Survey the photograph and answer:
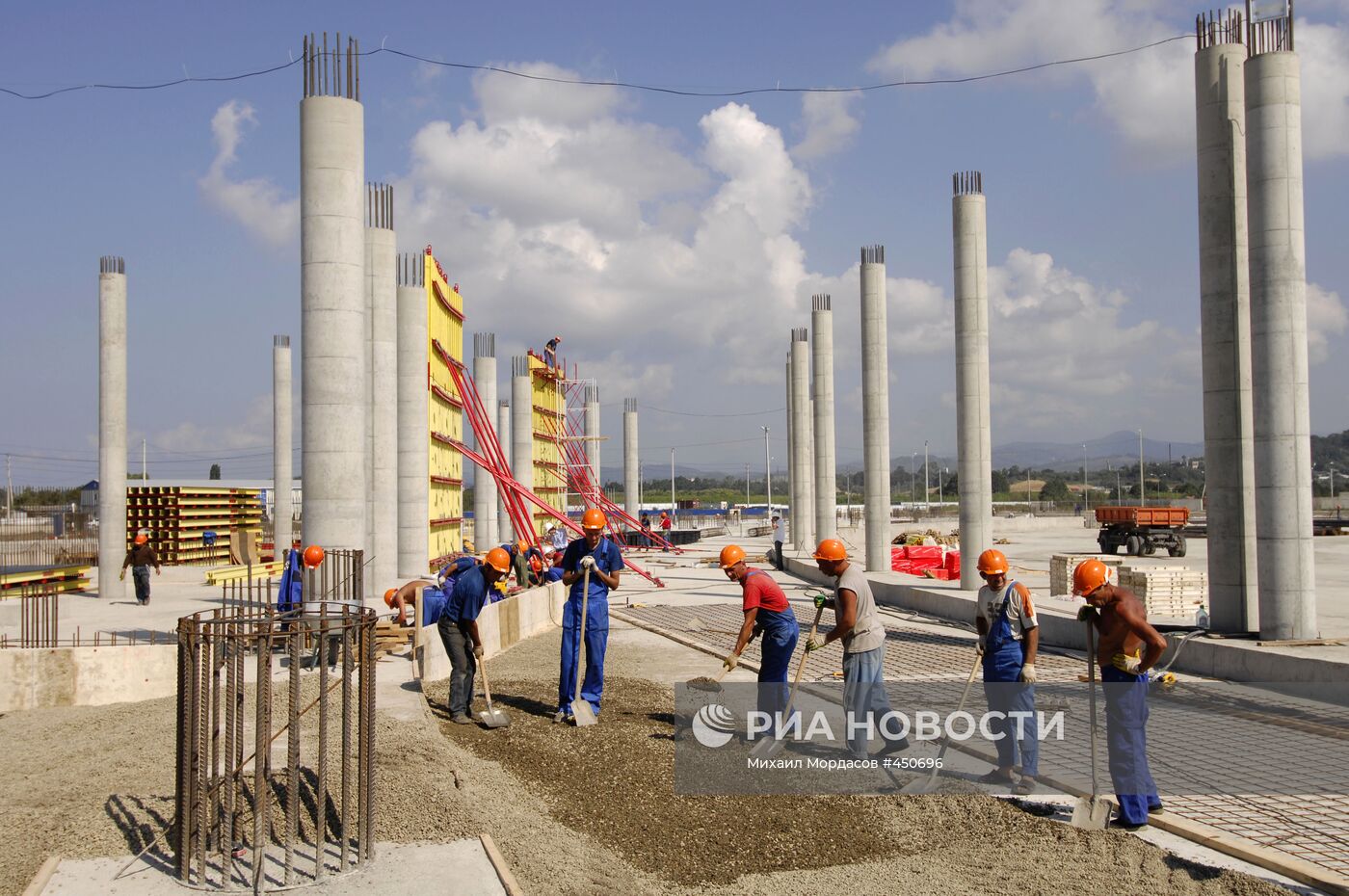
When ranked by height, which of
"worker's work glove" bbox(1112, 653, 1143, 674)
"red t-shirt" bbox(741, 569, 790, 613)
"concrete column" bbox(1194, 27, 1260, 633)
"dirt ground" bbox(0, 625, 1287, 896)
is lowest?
"dirt ground" bbox(0, 625, 1287, 896)

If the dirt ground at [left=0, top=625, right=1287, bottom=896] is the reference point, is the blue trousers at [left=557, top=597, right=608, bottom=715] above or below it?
above

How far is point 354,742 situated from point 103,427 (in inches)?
713

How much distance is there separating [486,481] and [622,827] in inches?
1147

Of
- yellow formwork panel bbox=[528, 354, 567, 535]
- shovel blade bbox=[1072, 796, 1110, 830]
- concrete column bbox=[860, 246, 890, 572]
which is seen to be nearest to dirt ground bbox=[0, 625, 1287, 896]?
shovel blade bbox=[1072, 796, 1110, 830]

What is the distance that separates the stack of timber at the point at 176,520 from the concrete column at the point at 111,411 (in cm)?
692

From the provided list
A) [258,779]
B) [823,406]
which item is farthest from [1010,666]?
[823,406]

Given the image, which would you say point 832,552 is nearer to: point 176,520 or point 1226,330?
point 1226,330

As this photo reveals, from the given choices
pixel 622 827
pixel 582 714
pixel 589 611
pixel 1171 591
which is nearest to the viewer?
pixel 622 827

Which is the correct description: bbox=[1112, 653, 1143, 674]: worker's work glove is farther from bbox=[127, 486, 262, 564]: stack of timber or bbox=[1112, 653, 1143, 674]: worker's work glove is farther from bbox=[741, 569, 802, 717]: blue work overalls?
bbox=[127, 486, 262, 564]: stack of timber

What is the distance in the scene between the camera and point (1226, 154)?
13734mm

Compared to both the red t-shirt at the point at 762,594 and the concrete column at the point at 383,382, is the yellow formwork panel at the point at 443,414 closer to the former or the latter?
the concrete column at the point at 383,382

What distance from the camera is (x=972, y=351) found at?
2003cm

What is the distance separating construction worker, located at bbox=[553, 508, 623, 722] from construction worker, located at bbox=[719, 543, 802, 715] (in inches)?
52.4

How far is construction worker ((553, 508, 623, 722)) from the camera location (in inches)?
358
